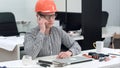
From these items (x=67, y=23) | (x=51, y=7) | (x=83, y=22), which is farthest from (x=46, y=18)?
(x=67, y=23)

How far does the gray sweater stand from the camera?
2.27 meters

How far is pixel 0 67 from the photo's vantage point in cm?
192

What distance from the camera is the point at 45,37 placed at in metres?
2.42

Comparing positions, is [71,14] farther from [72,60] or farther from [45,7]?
[72,60]

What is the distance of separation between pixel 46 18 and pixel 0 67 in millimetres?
687

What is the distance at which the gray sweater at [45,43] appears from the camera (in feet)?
7.46

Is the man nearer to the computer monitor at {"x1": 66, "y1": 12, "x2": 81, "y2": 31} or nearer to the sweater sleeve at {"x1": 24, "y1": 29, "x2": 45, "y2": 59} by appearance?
the sweater sleeve at {"x1": 24, "y1": 29, "x2": 45, "y2": 59}

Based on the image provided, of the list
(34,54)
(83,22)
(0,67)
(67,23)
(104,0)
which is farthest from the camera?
(104,0)

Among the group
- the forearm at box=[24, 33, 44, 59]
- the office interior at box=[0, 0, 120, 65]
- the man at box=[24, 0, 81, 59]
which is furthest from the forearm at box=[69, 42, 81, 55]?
the office interior at box=[0, 0, 120, 65]

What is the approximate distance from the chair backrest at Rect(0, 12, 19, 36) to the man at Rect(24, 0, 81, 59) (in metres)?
2.10

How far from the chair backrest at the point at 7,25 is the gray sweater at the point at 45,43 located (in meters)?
2.06

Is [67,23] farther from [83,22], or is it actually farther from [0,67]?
[0,67]

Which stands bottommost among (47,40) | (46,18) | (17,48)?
(17,48)

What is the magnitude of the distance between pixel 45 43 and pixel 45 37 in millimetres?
59
